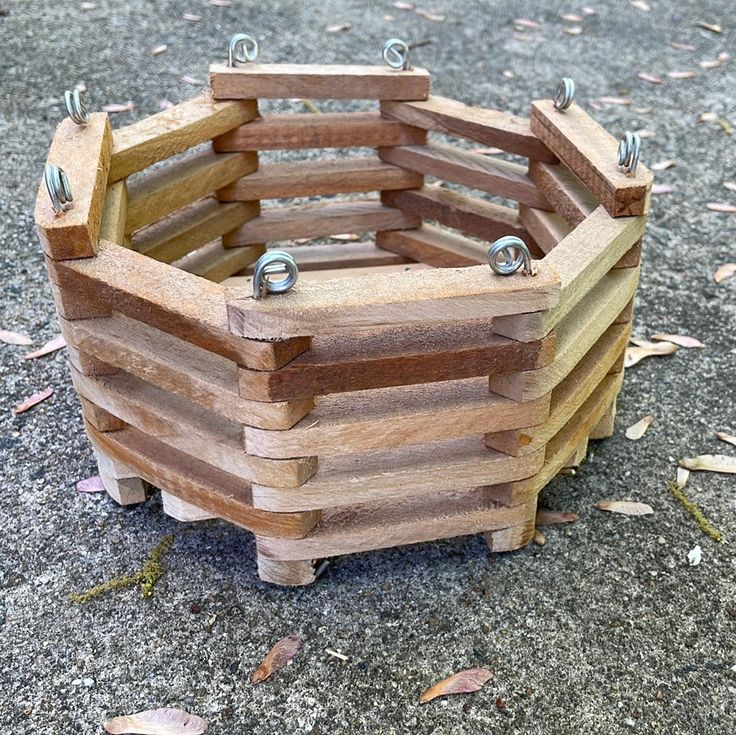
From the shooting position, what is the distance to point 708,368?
9.95 feet

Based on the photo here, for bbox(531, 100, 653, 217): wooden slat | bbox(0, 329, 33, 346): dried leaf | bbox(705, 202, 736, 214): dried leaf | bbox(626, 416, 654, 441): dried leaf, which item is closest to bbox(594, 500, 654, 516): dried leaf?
bbox(626, 416, 654, 441): dried leaf

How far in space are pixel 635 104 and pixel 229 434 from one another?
400 cm

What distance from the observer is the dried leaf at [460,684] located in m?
1.96

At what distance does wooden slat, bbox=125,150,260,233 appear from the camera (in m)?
2.56

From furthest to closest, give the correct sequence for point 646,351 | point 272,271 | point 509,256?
point 646,351, point 509,256, point 272,271

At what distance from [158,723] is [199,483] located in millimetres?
518

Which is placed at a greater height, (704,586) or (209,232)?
(209,232)

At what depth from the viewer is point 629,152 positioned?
2.19m

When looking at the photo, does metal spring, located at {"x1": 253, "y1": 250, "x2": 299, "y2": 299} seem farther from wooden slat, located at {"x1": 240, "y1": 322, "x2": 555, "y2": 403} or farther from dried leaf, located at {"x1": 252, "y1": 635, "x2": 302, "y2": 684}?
dried leaf, located at {"x1": 252, "y1": 635, "x2": 302, "y2": 684}

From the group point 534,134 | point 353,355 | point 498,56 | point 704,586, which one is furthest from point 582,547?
point 498,56

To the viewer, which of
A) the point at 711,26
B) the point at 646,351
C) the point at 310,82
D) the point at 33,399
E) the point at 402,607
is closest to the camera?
the point at 402,607

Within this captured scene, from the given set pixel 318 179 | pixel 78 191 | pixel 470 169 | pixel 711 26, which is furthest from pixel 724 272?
pixel 711 26

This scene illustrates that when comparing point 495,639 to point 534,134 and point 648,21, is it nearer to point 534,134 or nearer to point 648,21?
point 534,134

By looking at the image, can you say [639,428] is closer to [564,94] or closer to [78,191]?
[564,94]
